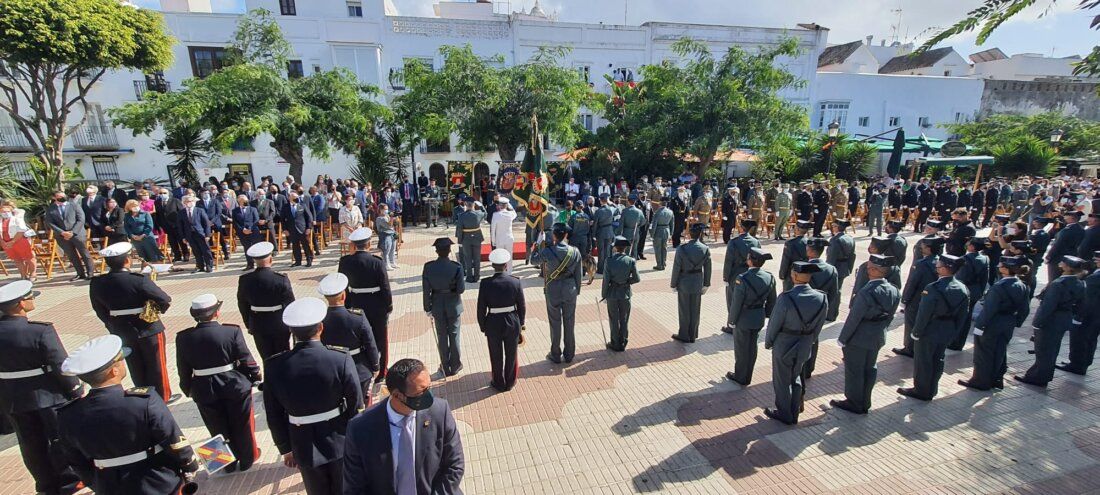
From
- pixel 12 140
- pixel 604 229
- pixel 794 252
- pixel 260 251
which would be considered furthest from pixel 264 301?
pixel 12 140

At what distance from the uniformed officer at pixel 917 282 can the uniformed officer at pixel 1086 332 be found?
1483 mm

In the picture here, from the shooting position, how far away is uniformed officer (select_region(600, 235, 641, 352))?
6.54 meters

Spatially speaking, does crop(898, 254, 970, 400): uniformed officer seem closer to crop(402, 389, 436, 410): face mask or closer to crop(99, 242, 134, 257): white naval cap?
crop(402, 389, 436, 410): face mask

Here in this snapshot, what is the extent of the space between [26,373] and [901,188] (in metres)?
21.2

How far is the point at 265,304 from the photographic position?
517cm

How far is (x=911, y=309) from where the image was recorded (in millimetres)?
6719

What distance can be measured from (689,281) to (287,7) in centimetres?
2341

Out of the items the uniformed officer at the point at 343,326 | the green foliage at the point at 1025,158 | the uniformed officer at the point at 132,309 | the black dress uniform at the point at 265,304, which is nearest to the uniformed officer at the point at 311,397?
the uniformed officer at the point at 343,326

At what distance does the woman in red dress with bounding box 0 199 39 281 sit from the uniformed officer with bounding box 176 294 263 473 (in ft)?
30.2

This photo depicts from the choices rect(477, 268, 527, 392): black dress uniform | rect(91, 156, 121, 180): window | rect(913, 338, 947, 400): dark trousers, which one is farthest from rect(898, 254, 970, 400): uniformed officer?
rect(91, 156, 121, 180): window

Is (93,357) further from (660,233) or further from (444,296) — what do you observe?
(660,233)

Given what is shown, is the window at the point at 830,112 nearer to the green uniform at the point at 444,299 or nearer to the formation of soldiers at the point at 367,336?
the formation of soldiers at the point at 367,336

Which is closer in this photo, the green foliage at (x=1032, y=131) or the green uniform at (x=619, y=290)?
the green uniform at (x=619, y=290)

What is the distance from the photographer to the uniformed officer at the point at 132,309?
4820 mm
